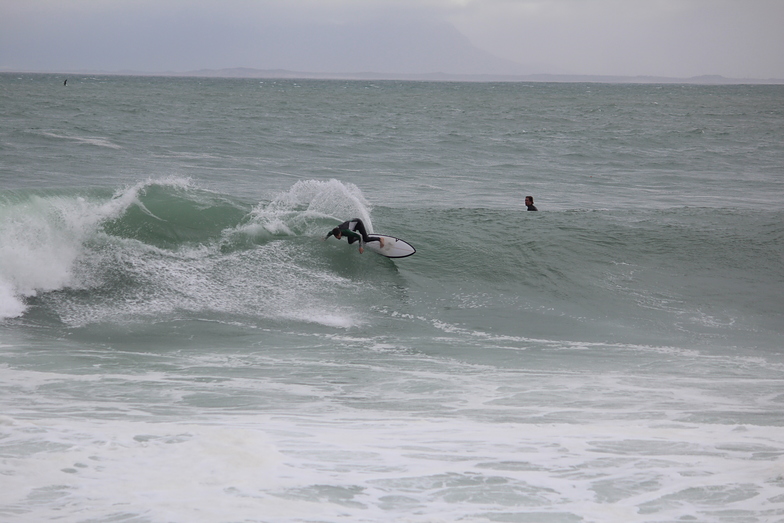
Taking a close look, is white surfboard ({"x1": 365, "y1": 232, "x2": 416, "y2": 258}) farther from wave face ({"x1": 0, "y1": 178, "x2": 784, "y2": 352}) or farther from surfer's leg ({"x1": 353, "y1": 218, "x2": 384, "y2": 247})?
wave face ({"x1": 0, "y1": 178, "x2": 784, "y2": 352})

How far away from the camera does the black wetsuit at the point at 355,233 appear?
13.5 metres

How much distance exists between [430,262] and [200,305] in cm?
478

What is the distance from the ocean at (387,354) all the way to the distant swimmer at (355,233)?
32cm

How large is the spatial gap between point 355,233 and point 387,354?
428 centimetres

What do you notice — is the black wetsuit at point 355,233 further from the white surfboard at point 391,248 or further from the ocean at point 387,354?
the ocean at point 387,354

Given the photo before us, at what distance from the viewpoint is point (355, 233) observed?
13.4m

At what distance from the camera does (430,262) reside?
46.7ft

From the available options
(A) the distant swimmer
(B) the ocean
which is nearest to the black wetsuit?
(A) the distant swimmer

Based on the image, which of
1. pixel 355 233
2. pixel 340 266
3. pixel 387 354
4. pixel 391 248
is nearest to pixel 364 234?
pixel 355 233

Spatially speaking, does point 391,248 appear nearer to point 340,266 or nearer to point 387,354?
point 340,266

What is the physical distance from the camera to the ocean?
5.27 m

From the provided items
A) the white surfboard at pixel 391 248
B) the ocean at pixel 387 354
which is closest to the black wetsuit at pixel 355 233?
the white surfboard at pixel 391 248

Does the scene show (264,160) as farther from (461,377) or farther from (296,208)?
(461,377)

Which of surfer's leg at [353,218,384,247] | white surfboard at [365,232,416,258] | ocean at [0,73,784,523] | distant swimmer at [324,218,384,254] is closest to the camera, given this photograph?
ocean at [0,73,784,523]
